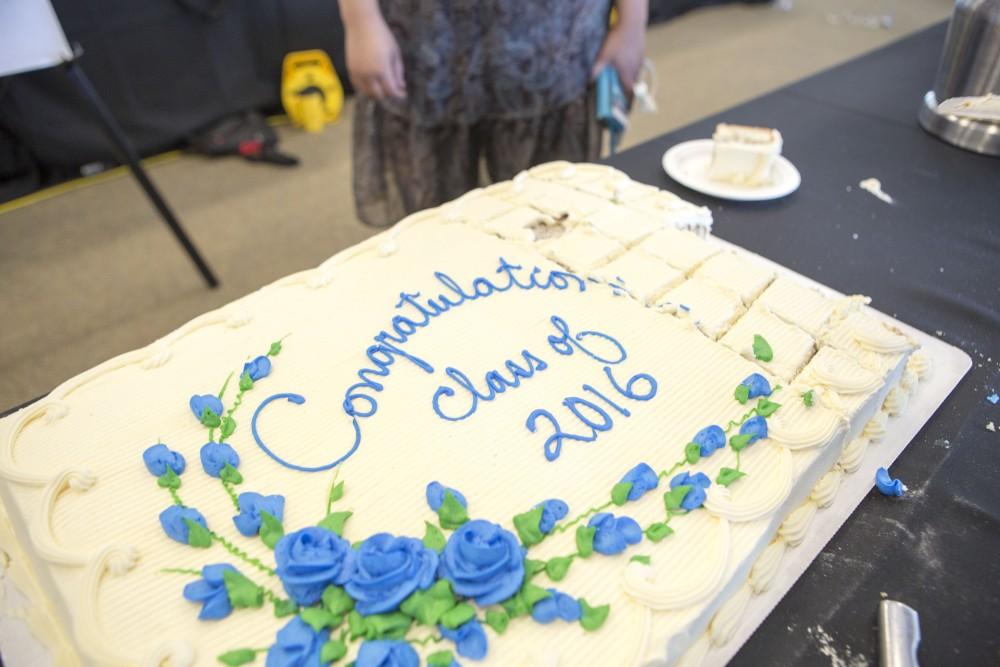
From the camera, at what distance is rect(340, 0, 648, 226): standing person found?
1643 millimetres

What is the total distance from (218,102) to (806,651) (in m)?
3.84

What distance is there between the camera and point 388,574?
72 cm

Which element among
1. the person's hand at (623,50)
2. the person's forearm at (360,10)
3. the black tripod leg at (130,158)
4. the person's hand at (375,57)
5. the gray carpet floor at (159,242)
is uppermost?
the person's forearm at (360,10)

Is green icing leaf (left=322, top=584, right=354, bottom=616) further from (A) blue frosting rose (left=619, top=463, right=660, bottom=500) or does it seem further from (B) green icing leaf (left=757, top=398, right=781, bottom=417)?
(B) green icing leaf (left=757, top=398, right=781, bottom=417)

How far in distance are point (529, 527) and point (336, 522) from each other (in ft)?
0.77

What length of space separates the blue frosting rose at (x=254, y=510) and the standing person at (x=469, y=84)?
118 cm

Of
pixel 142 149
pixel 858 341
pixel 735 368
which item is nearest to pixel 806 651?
pixel 735 368

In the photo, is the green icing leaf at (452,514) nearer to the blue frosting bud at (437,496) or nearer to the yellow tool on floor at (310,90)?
the blue frosting bud at (437,496)

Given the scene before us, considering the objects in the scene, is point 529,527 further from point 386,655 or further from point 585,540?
point 386,655

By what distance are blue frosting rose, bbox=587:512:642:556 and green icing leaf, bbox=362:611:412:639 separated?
238 millimetres

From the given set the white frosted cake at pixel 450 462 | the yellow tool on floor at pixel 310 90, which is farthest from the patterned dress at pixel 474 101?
the yellow tool on floor at pixel 310 90

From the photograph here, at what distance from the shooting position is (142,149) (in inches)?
137

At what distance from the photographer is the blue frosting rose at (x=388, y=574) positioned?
716 mm

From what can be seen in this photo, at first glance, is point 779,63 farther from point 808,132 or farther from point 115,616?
point 115,616
